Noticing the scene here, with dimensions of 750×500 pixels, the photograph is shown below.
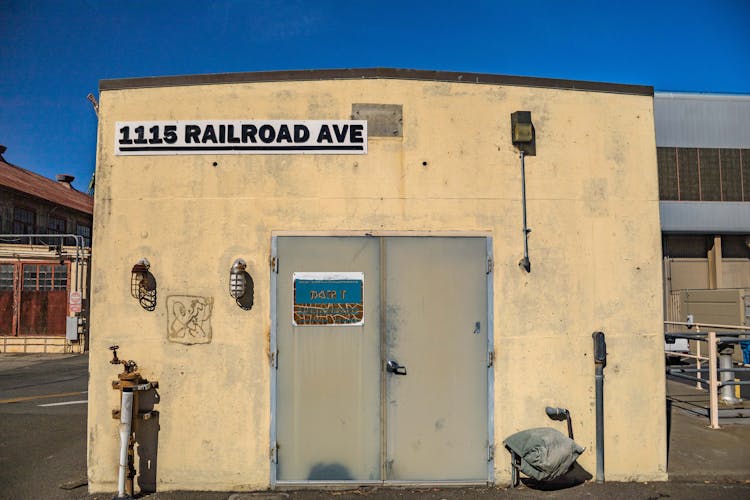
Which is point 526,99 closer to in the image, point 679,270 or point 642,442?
point 642,442

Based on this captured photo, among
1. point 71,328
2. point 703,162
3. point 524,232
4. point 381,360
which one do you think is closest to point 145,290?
point 381,360

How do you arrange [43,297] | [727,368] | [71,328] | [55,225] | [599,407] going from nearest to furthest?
[599,407]
[727,368]
[71,328]
[43,297]
[55,225]

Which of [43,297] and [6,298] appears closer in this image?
[43,297]

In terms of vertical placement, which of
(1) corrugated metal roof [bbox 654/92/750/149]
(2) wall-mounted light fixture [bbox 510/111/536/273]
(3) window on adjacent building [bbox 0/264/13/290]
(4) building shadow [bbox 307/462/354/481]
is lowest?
(4) building shadow [bbox 307/462/354/481]

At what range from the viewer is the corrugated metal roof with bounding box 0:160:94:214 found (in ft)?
74.4

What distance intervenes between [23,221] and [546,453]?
25.4 meters

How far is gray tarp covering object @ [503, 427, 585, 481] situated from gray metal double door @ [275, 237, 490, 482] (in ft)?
1.42

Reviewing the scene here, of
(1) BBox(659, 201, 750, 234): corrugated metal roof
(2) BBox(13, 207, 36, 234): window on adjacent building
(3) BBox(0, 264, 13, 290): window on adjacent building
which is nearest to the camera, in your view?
(3) BBox(0, 264, 13, 290): window on adjacent building

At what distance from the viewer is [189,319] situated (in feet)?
17.5

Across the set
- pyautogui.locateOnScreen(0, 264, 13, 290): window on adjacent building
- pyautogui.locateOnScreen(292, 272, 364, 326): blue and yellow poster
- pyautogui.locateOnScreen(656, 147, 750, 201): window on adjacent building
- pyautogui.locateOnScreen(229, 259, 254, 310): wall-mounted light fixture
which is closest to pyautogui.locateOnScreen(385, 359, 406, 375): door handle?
pyautogui.locateOnScreen(292, 272, 364, 326): blue and yellow poster

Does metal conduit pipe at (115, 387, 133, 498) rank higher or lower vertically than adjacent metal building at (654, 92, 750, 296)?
lower

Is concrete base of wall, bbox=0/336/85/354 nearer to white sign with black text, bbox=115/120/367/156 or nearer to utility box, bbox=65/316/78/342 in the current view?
utility box, bbox=65/316/78/342

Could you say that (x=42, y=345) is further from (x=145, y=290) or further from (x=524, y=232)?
(x=524, y=232)

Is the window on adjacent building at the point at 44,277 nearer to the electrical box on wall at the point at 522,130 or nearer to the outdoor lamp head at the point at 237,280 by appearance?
the outdoor lamp head at the point at 237,280
